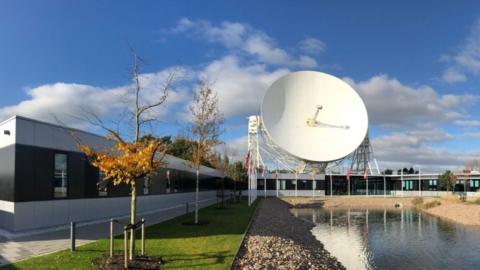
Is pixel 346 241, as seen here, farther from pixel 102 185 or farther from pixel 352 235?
pixel 102 185

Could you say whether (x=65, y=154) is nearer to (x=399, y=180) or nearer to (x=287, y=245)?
(x=287, y=245)

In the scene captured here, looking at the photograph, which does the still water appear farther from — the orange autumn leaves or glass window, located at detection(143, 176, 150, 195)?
glass window, located at detection(143, 176, 150, 195)

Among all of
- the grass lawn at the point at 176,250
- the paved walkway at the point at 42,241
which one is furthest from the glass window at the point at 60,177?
the grass lawn at the point at 176,250

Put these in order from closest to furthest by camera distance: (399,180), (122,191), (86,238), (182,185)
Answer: (86,238), (122,191), (182,185), (399,180)

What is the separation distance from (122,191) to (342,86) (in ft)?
106

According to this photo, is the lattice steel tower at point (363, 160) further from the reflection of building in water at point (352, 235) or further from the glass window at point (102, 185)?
the glass window at point (102, 185)

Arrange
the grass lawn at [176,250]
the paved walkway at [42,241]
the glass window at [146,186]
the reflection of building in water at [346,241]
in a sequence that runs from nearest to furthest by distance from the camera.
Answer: the grass lawn at [176,250]
the paved walkway at [42,241]
the reflection of building in water at [346,241]
the glass window at [146,186]

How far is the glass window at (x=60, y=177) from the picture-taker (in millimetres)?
18469

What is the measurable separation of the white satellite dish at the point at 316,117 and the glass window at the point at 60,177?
3139cm

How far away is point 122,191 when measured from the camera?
2477 cm

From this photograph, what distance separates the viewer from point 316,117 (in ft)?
164

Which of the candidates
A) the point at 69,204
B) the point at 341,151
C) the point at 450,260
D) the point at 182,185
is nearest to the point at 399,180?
the point at 341,151

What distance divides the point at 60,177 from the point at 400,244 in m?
16.1

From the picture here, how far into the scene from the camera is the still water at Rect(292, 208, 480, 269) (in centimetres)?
1792
